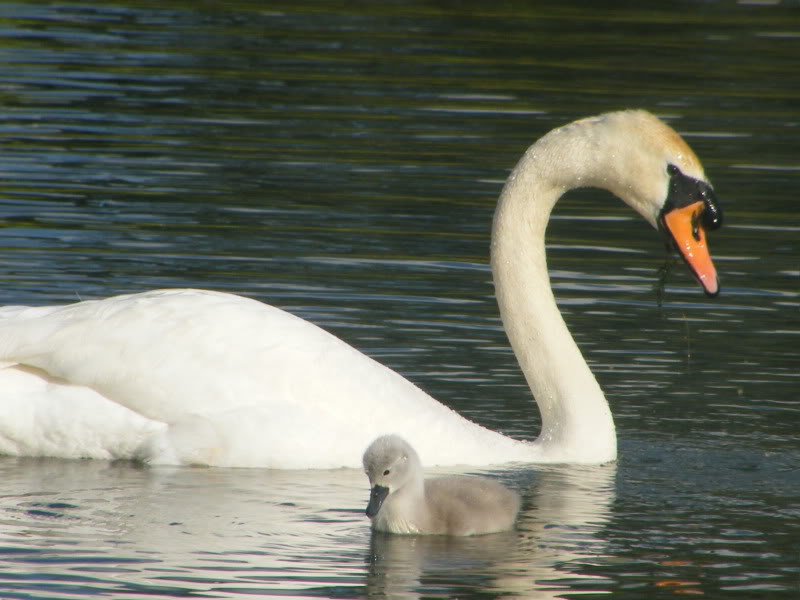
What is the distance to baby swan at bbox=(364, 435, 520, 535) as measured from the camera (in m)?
7.66

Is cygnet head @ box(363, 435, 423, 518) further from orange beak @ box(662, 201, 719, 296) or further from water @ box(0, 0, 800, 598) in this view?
orange beak @ box(662, 201, 719, 296)

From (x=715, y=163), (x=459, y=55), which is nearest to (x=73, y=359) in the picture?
(x=715, y=163)

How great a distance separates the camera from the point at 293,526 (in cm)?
776

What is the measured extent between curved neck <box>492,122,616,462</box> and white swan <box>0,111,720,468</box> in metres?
0.17

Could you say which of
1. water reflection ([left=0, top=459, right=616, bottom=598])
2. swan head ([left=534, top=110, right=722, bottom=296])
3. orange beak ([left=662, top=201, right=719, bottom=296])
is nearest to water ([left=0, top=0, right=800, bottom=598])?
water reflection ([left=0, top=459, right=616, bottom=598])

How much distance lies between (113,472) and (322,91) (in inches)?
486

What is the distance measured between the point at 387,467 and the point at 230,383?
4.18 feet

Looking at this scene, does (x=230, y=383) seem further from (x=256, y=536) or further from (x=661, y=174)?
(x=661, y=174)

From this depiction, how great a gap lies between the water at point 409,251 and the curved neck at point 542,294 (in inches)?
12.5

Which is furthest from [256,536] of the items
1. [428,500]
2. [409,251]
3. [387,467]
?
[409,251]

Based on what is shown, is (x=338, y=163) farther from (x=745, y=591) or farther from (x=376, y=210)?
(x=745, y=591)

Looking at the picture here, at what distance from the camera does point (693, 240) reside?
9148mm

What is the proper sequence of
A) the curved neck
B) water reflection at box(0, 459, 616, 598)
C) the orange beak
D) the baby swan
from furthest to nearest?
the curved neck, the orange beak, the baby swan, water reflection at box(0, 459, 616, 598)

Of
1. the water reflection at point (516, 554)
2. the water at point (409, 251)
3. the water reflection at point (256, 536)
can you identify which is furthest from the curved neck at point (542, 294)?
the water reflection at point (516, 554)
